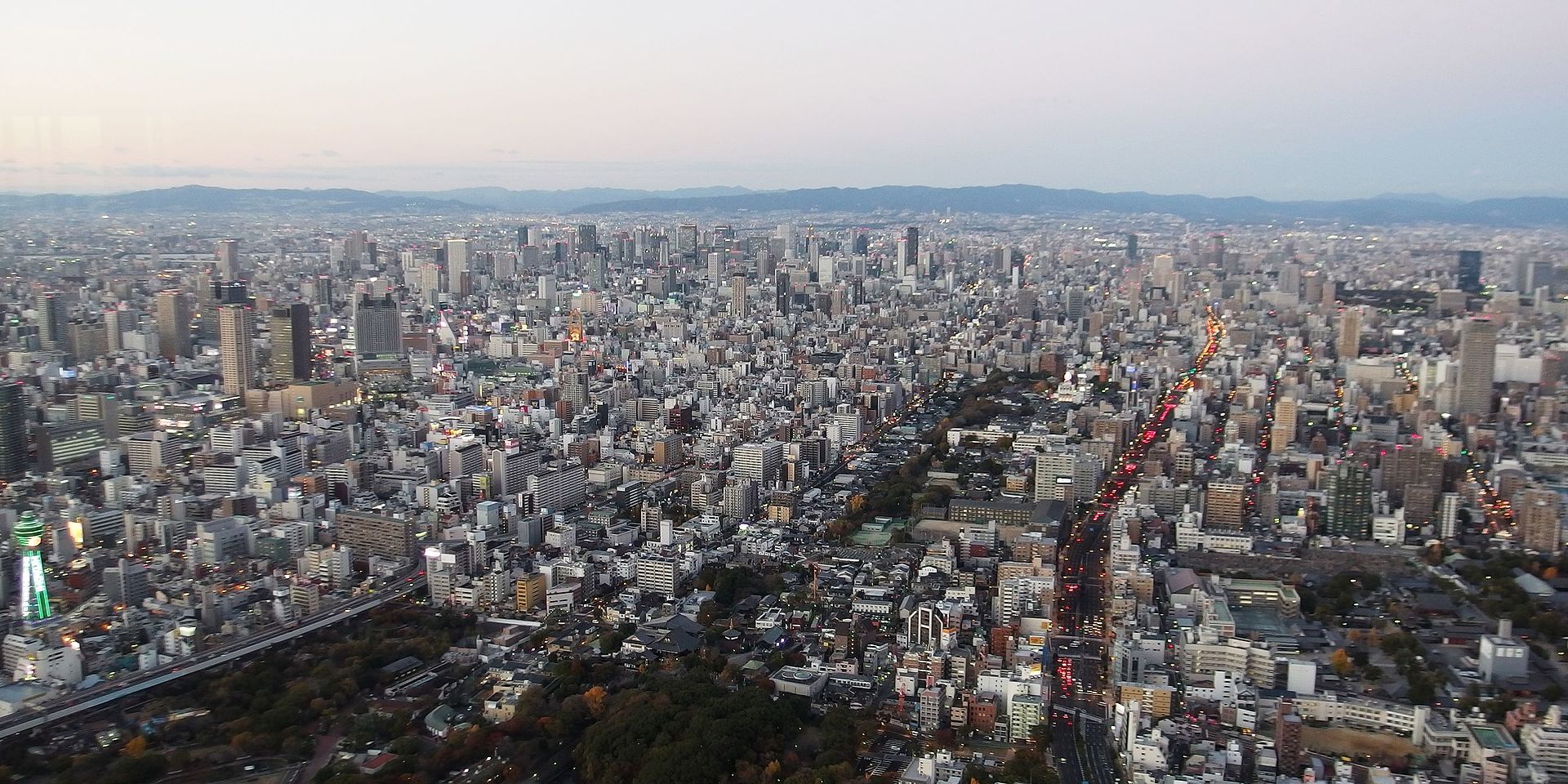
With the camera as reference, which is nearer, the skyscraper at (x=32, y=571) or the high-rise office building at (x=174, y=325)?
the skyscraper at (x=32, y=571)

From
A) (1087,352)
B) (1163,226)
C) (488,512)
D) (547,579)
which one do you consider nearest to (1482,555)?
(547,579)

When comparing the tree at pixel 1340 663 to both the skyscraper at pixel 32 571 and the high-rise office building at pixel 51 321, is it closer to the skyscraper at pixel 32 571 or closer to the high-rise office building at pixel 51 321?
the skyscraper at pixel 32 571

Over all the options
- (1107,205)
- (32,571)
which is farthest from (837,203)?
(32,571)

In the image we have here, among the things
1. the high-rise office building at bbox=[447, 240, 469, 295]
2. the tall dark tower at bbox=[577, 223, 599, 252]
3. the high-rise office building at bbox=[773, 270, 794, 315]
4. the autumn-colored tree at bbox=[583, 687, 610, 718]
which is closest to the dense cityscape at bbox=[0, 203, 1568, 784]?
the autumn-colored tree at bbox=[583, 687, 610, 718]

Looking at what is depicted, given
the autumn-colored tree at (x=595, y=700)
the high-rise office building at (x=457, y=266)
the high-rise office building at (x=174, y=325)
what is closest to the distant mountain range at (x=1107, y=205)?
the high-rise office building at (x=457, y=266)

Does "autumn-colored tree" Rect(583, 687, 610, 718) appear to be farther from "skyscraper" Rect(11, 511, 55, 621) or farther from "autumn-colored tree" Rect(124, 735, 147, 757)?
"skyscraper" Rect(11, 511, 55, 621)
